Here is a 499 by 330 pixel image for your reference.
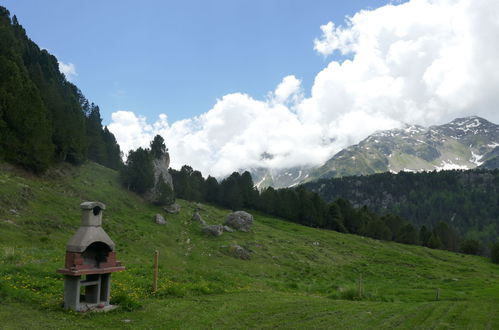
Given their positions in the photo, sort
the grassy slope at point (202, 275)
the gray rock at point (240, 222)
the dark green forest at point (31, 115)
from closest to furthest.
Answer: the grassy slope at point (202, 275) → the dark green forest at point (31, 115) → the gray rock at point (240, 222)

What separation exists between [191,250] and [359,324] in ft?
125

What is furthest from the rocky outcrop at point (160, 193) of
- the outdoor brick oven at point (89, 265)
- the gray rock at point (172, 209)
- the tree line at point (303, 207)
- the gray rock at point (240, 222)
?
the outdoor brick oven at point (89, 265)

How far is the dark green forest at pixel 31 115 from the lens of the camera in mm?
54344

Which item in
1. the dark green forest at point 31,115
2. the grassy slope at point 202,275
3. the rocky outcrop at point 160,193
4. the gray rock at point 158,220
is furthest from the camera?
the rocky outcrop at point 160,193

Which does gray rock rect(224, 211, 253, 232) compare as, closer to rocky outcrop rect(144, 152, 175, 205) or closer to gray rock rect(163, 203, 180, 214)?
gray rock rect(163, 203, 180, 214)

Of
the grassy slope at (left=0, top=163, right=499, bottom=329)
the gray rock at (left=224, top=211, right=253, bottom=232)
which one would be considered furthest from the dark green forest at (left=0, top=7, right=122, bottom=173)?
the gray rock at (left=224, top=211, right=253, bottom=232)

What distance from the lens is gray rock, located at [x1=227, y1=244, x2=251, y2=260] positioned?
55428mm

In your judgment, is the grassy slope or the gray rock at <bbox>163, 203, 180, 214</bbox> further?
the gray rock at <bbox>163, 203, 180, 214</bbox>

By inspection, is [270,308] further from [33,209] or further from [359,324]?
[33,209]

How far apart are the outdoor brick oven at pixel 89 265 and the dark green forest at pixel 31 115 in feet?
143

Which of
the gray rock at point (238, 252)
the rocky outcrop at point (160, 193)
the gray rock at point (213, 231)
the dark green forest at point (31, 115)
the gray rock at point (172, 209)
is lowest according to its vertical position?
the gray rock at point (238, 252)

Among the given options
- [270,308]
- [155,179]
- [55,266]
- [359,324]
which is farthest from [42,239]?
[155,179]

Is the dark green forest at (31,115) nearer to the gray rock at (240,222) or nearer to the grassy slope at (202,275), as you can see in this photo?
the grassy slope at (202,275)

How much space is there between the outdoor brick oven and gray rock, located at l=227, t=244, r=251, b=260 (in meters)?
37.1
